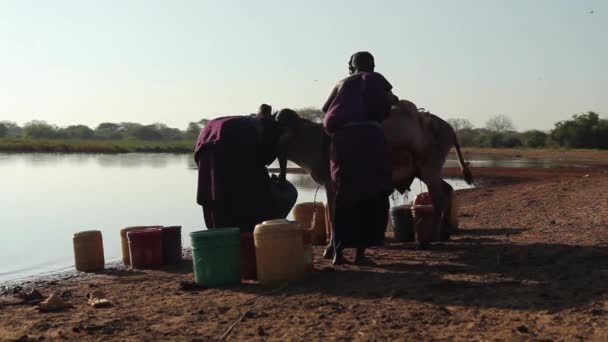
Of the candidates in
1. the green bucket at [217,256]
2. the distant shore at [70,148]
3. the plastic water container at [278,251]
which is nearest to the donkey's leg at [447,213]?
the plastic water container at [278,251]

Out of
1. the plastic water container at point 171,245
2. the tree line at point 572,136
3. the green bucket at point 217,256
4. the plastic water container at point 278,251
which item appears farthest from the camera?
the tree line at point 572,136

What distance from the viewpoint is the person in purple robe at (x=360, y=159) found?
6.82 metres

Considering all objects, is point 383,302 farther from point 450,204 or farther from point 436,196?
point 450,204

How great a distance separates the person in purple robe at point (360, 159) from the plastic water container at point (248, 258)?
3.06ft

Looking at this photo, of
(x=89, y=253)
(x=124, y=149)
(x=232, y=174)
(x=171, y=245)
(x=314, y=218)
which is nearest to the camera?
(x=232, y=174)

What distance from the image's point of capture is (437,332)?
4.52 metres

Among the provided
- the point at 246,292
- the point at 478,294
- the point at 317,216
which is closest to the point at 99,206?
the point at 317,216

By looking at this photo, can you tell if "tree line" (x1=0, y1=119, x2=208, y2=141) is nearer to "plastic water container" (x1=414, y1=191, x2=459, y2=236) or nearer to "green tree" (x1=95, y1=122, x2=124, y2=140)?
"green tree" (x1=95, y1=122, x2=124, y2=140)

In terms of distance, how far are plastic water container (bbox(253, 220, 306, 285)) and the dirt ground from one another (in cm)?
14

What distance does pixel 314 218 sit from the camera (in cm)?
925

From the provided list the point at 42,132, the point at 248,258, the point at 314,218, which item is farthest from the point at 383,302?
the point at 42,132

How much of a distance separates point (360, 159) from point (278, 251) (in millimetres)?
1328

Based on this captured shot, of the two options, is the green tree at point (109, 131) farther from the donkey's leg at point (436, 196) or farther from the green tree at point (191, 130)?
the donkey's leg at point (436, 196)

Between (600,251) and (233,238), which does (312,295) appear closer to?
(233,238)
